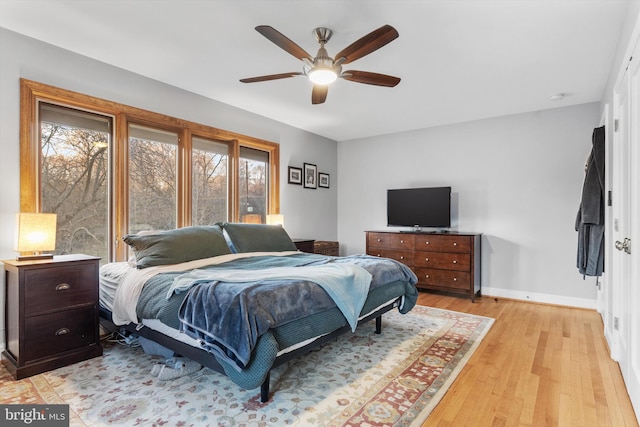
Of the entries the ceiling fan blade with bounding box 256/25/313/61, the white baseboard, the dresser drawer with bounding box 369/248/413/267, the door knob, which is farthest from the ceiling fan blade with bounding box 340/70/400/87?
the white baseboard

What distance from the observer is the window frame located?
2.67 meters

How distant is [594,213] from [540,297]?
185 cm

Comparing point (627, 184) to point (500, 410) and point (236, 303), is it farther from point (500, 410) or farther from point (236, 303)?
point (236, 303)

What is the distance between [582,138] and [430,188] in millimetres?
1881

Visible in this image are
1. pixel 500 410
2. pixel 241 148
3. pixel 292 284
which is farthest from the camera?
pixel 241 148

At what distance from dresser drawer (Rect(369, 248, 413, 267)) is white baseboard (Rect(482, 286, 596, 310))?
3.65 ft

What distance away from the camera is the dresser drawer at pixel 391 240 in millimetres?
4898

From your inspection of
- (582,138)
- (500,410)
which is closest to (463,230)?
(582,138)

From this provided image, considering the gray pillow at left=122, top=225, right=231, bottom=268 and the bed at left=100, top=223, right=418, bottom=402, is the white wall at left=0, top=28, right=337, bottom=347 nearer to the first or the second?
the gray pillow at left=122, top=225, right=231, bottom=268

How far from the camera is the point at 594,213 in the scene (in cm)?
296

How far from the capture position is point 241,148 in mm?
4566

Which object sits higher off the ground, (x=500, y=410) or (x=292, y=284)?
(x=292, y=284)

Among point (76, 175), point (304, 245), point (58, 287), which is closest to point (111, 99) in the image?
point (76, 175)

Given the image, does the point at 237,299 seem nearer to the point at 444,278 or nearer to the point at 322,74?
the point at 322,74
